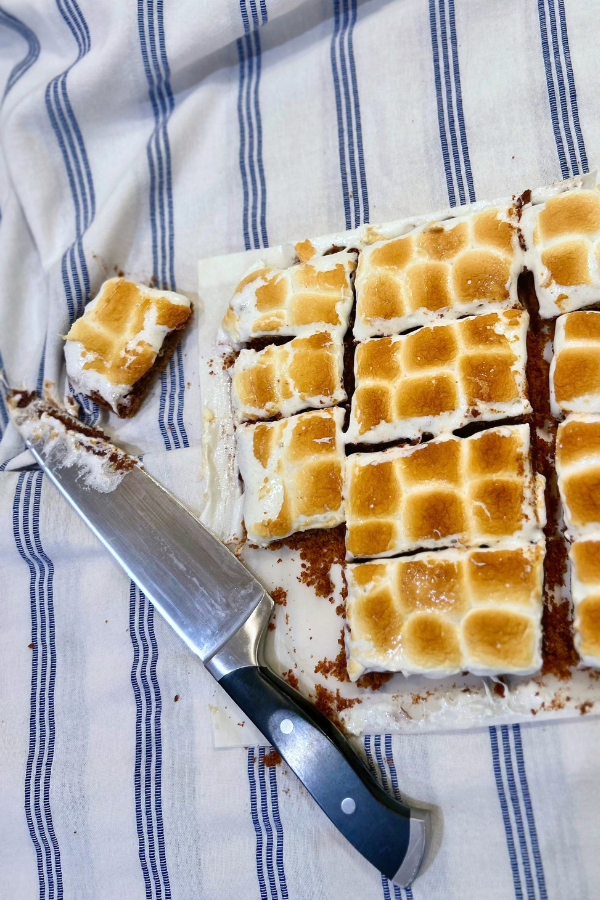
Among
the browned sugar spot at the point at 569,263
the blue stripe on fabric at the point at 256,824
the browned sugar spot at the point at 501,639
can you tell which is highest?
the browned sugar spot at the point at 569,263

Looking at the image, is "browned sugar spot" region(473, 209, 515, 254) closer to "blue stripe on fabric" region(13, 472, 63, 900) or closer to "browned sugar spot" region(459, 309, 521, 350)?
"browned sugar spot" region(459, 309, 521, 350)

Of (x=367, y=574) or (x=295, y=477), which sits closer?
(x=367, y=574)

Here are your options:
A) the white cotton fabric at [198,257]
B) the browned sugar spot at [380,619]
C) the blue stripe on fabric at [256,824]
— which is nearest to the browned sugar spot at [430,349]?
the white cotton fabric at [198,257]

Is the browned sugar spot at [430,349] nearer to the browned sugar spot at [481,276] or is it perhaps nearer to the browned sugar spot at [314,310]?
the browned sugar spot at [481,276]

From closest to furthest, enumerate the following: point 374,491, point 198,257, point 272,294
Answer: point 374,491
point 272,294
point 198,257

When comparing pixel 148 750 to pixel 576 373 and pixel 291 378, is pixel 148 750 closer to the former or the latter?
pixel 291 378

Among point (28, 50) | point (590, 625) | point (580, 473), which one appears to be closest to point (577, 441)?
point (580, 473)
